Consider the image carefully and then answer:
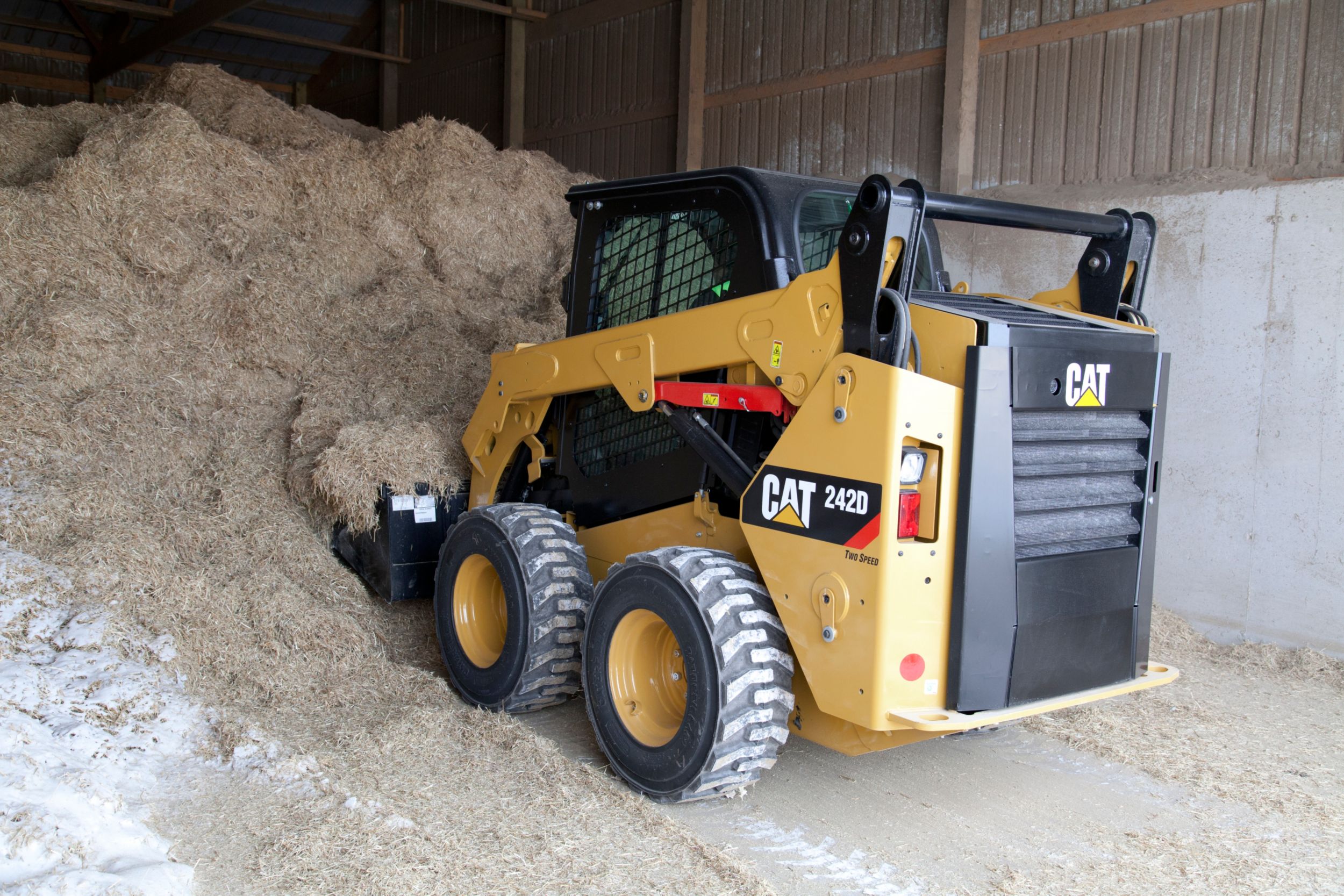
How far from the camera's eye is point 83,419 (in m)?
5.64

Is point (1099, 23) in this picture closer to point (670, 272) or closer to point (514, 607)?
point (670, 272)

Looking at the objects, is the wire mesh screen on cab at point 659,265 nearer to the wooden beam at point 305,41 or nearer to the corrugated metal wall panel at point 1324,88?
the corrugated metal wall panel at point 1324,88

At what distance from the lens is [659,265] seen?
4.62 m

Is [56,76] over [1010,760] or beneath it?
over

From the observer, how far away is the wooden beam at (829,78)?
8383 mm

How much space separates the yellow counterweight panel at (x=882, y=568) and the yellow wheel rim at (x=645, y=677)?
705 millimetres

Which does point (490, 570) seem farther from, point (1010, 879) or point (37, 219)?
point (37, 219)

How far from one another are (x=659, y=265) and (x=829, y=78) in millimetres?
5330

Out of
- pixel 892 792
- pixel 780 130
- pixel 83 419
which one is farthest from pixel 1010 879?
pixel 780 130

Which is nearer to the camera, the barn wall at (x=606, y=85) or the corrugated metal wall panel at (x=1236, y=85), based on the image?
the corrugated metal wall panel at (x=1236, y=85)

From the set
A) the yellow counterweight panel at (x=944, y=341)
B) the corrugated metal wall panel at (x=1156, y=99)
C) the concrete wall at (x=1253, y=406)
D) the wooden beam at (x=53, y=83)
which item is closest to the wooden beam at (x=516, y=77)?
the wooden beam at (x=53, y=83)

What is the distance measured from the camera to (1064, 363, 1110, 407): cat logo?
353 cm

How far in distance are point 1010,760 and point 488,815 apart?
2215mm

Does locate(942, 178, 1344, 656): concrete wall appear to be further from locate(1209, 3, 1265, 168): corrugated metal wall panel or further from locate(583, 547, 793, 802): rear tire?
locate(583, 547, 793, 802): rear tire
